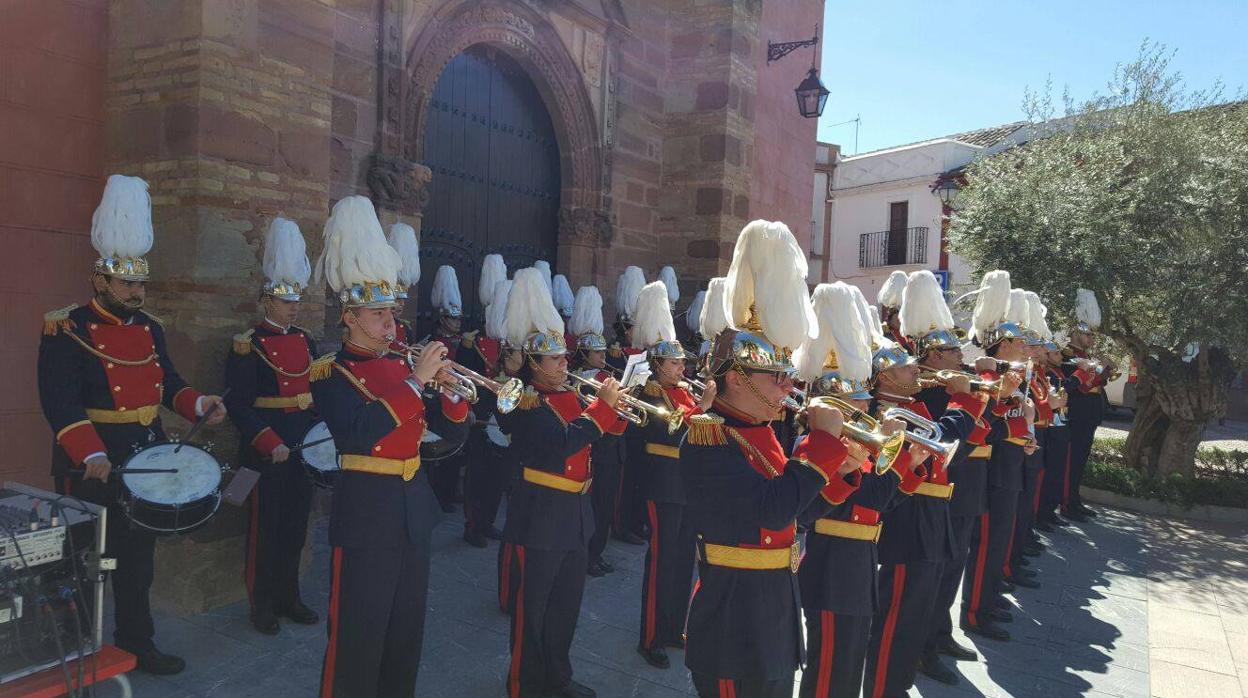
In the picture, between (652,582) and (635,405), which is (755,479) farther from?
(652,582)

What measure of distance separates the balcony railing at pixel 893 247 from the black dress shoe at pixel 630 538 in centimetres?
2259

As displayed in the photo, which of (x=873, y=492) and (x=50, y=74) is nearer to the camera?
(x=873, y=492)

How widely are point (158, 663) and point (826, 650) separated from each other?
365cm

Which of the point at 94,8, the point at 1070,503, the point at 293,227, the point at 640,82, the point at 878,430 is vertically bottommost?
the point at 1070,503

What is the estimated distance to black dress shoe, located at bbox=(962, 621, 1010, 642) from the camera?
18.7 feet

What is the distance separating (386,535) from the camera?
3637 mm

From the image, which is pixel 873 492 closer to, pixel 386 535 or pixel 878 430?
pixel 878 430

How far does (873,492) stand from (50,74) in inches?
235

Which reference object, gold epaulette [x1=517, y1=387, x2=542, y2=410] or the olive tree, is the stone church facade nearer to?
gold epaulette [x1=517, y1=387, x2=542, y2=410]

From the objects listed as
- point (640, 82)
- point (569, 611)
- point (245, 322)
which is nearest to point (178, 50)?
point (245, 322)

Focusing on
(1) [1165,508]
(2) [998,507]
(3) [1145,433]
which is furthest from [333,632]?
(3) [1145,433]

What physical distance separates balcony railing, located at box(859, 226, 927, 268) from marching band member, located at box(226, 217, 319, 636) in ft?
82.7

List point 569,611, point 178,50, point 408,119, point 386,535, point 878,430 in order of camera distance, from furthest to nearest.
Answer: point 408,119
point 178,50
point 569,611
point 386,535
point 878,430

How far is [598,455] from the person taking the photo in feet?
21.4
